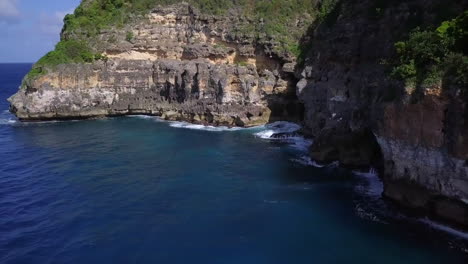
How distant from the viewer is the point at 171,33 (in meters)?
71.9

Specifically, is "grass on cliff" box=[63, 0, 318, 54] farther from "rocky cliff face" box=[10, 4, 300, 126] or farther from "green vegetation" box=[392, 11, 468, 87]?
"green vegetation" box=[392, 11, 468, 87]

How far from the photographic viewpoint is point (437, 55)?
26.7 meters

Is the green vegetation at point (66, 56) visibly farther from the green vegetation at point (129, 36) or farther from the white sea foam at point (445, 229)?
the white sea foam at point (445, 229)

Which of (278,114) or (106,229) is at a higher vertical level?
(278,114)

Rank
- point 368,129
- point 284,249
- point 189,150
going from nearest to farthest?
point 284,249 < point 368,129 < point 189,150

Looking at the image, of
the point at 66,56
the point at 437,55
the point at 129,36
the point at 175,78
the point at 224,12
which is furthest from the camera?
the point at 129,36

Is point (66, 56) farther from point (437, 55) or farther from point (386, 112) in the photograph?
point (437, 55)

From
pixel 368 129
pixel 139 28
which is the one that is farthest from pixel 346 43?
pixel 139 28

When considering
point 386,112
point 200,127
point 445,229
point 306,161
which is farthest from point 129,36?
point 445,229

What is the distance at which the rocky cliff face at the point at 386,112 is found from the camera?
25047 millimetres

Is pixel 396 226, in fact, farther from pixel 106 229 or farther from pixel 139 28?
pixel 139 28

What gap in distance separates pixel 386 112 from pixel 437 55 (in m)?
5.03

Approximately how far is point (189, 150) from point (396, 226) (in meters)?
26.5

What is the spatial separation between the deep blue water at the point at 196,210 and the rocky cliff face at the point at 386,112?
2.33 m
